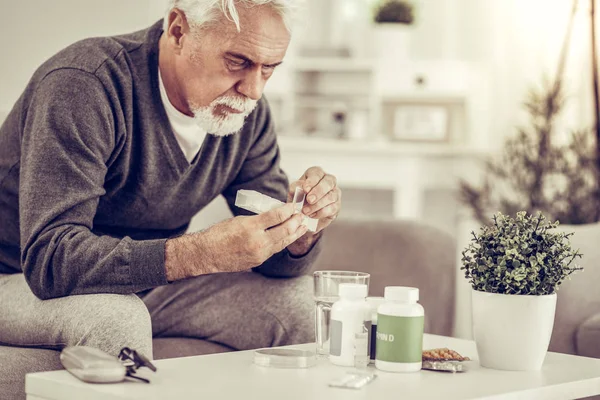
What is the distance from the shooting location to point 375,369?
1349 mm

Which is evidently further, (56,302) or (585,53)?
(585,53)

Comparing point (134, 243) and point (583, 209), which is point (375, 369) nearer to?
point (134, 243)

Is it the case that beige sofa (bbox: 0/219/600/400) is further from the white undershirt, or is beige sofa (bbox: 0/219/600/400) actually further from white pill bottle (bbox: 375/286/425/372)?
white pill bottle (bbox: 375/286/425/372)

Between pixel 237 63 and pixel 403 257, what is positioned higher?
pixel 237 63

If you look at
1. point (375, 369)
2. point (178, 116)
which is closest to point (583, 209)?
point (178, 116)

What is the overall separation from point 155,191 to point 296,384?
0.70m

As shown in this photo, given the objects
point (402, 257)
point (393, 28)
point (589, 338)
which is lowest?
point (589, 338)

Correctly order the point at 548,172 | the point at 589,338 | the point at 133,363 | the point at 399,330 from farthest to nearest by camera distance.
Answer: the point at 548,172 < the point at 589,338 < the point at 399,330 < the point at 133,363

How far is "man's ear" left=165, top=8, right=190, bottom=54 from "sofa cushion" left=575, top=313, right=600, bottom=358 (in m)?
1.14

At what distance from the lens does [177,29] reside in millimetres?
1780

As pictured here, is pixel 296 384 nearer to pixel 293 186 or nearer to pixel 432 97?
pixel 293 186

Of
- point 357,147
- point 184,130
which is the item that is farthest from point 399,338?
point 357,147

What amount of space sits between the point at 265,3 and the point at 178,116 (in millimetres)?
305

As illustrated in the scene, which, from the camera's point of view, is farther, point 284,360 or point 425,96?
point 425,96
